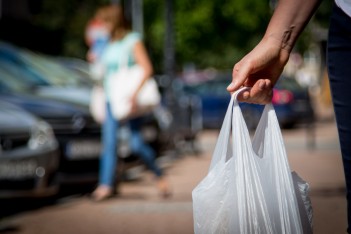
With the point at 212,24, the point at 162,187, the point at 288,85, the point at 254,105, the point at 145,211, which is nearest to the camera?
the point at 145,211

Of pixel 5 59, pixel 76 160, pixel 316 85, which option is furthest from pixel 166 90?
pixel 316 85

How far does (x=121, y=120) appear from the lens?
8750 mm

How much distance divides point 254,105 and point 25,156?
1523cm

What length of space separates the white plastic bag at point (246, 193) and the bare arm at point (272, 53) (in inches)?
2.7

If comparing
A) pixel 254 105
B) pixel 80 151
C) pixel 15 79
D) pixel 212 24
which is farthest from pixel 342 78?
pixel 212 24

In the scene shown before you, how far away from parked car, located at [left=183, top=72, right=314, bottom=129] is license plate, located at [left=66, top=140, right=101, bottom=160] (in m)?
13.1

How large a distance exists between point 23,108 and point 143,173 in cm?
353

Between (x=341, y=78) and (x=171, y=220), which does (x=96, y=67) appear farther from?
(x=341, y=78)

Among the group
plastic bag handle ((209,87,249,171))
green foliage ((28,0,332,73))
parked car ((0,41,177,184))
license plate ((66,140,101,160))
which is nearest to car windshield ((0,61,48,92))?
parked car ((0,41,177,184))

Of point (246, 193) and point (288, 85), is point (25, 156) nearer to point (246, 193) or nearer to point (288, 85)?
point (246, 193)

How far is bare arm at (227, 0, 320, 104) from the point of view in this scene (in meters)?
2.55

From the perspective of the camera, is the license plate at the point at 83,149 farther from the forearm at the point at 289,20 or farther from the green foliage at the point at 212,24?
the green foliage at the point at 212,24

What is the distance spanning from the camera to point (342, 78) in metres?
2.48

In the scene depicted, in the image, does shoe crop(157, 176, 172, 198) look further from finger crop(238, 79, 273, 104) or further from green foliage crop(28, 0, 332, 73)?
green foliage crop(28, 0, 332, 73)
